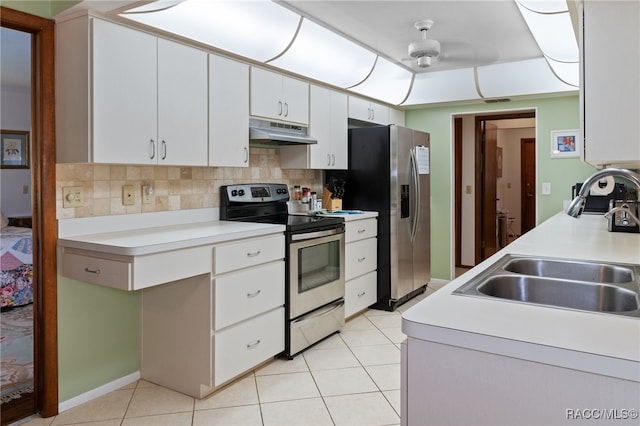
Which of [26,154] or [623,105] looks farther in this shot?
[26,154]

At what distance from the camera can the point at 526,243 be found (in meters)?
2.17

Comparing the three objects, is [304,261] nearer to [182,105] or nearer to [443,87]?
[182,105]

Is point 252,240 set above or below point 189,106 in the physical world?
below

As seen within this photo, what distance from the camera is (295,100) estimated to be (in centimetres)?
344

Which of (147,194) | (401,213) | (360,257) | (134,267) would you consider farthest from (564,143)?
(134,267)

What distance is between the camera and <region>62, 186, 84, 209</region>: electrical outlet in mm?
2334

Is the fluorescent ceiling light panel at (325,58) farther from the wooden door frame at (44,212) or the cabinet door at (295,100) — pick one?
the wooden door frame at (44,212)

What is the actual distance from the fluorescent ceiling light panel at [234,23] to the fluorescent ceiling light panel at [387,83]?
1.18 metres

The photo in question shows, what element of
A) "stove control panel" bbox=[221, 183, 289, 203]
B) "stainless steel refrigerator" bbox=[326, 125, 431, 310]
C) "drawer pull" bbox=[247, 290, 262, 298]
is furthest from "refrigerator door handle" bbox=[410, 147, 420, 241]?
"drawer pull" bbox=[247, 290, 262, 298]

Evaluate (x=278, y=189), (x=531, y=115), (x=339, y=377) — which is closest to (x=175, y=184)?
(x=278, y=189)

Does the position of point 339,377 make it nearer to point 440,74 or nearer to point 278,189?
point 278,189

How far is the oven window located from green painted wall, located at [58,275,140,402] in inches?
41.1

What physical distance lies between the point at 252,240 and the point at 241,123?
82 centimetres

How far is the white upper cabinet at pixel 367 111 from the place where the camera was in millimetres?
4207
